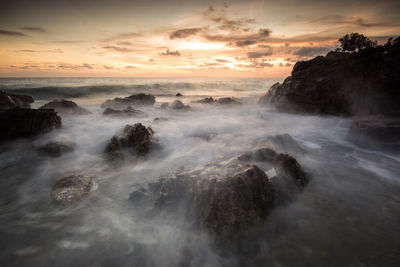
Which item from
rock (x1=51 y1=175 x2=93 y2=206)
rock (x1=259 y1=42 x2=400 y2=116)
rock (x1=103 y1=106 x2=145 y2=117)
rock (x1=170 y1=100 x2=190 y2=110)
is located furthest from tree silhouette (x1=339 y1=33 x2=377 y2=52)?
rock (x1=51 y1=175 x2=93 y2=206)

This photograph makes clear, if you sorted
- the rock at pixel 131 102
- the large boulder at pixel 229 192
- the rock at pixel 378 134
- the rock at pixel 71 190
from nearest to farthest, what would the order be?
the large boulder at pixel 229 192
the rock at pixel 71 190
the rock at pixel 378 134
the rock at pixel 131 102

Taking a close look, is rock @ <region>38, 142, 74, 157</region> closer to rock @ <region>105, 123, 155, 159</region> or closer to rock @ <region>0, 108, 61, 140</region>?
rock @ <region>0, 108, 61, 140</region>

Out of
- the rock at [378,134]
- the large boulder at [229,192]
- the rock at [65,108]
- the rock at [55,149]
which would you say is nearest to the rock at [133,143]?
the rock at [55,149]

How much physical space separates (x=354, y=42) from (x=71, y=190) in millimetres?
18241

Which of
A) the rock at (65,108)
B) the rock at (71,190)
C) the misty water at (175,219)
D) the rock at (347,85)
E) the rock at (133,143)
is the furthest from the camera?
the rock at (65,108)

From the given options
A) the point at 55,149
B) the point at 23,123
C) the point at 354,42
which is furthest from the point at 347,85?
the point at 23,123

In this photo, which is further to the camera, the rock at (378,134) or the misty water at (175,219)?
the rock at (378,134)

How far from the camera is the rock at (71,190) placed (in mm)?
4379

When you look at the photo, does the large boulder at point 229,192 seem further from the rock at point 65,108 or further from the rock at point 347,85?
the rock at point 65,108

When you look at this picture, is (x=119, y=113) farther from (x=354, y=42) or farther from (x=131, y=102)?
(x=354, y=42)

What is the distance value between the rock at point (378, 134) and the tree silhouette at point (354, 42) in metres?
8.30

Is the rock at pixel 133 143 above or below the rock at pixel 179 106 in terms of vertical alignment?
below

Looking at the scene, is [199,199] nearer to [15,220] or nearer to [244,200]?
[244,200]

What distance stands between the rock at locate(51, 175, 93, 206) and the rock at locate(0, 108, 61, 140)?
443 centimetres
